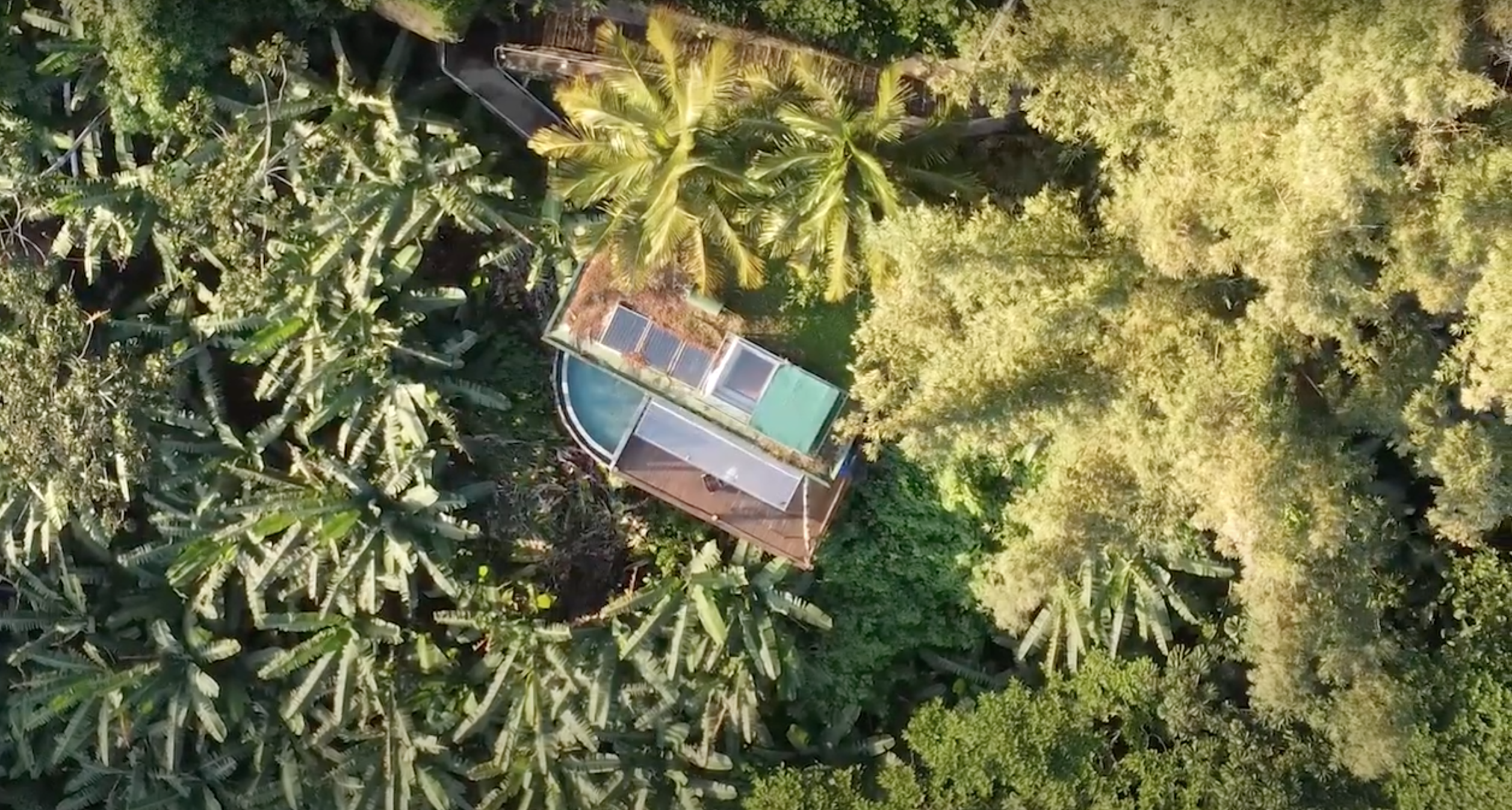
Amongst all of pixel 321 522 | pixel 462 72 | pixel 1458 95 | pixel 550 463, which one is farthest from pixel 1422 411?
pixel 321 522

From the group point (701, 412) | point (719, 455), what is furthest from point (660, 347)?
point (719, 455)

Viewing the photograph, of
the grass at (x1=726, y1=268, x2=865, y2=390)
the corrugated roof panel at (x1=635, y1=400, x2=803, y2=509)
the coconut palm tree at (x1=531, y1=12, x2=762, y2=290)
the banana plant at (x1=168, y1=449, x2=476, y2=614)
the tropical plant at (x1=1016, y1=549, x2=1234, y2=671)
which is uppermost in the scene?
the coconut palm tree at (x1=531, y1=12, x2=762, y2=290)

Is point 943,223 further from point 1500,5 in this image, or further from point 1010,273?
point 1500,5

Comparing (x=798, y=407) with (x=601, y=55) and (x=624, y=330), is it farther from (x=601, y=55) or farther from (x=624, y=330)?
(x=601, y=55)

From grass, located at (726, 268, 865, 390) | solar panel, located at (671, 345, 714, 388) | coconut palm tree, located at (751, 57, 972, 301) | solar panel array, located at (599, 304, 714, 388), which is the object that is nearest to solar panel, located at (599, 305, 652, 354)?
solar panel array, located at (599, 304, 714, 388)

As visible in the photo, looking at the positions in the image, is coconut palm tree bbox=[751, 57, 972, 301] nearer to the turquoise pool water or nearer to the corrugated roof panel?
the corrugated roof panel

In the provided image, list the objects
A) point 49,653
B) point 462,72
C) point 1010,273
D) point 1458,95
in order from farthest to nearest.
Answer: point 49,653 < point 462,72 < point 1010,273 < point 1458,95
